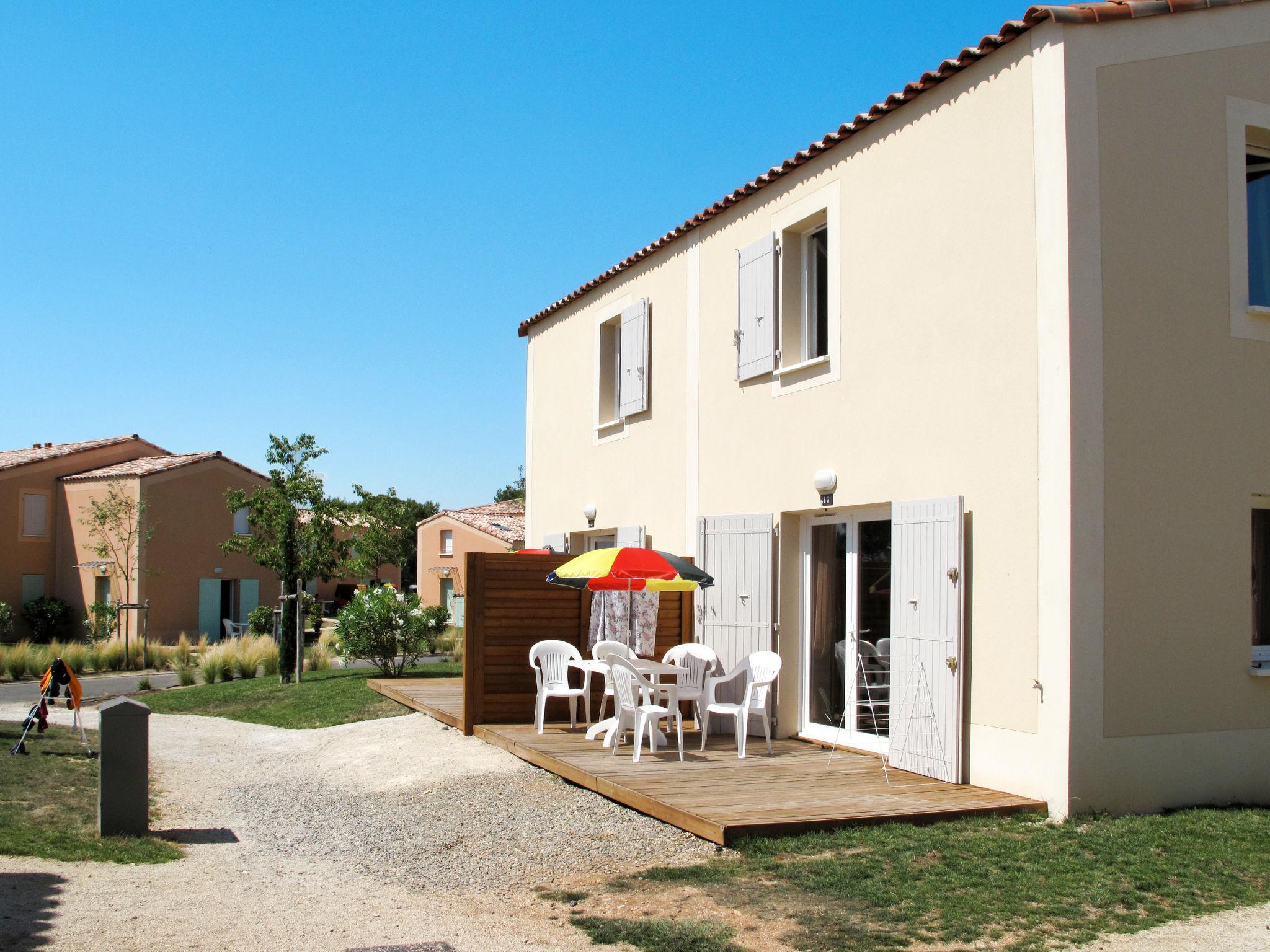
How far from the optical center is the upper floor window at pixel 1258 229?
8.38 m

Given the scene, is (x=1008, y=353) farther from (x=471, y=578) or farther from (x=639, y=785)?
(x=471, y=578)

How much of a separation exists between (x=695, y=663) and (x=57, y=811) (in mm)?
5422

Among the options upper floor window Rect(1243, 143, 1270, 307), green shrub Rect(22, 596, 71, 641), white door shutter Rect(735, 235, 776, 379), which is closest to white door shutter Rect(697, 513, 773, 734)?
white door shutter Rect(735, 235, 776, 379)

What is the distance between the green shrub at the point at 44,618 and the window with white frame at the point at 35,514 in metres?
2.34

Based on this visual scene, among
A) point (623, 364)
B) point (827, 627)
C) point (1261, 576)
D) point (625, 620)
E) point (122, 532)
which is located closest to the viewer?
point (1261, 576)

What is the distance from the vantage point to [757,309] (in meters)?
10.7

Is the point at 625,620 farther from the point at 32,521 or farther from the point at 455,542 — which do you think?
the point at 455,542

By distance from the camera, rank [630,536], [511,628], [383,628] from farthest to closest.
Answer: [383,628], [630,536], [511,628]

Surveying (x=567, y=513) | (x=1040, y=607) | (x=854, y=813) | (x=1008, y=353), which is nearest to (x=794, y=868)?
(x=854, y=813)

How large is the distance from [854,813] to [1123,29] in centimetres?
552

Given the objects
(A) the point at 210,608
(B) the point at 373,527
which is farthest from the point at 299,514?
(A) the point at 210,608

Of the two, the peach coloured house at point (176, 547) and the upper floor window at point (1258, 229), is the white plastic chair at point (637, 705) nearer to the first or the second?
the upper floor window at point (1258, 229)

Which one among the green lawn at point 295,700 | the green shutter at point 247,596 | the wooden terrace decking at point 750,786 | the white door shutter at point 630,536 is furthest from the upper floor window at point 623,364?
the green shutter at point 247,596

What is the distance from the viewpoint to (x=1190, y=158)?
7867 mm
